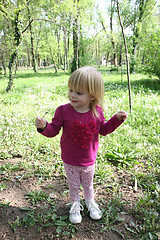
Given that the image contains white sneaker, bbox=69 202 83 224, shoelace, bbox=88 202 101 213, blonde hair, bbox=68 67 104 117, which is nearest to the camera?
blonde hair, bbox=68 67 104 117

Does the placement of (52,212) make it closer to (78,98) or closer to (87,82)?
(78,98)

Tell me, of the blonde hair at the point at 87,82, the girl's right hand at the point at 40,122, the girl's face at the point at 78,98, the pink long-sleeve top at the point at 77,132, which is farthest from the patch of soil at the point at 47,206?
the blonde hair at the point at 87,82

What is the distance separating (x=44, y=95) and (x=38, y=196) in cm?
555

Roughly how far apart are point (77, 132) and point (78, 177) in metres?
0.61

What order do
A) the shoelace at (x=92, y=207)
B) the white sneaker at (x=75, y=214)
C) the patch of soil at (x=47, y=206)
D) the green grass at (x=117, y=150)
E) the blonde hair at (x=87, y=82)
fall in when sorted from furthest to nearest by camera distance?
the green grass at (x=117, y=150) → the shoelace at (x=92, y=207) → the white sneaker at (x=75, y=214) → the patch of soil at (x=47, y=206) → the blonde hair at (x=87, y=82)

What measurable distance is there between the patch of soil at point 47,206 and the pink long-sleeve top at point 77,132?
82 cm

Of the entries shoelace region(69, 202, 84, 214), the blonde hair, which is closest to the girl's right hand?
the blonde hair

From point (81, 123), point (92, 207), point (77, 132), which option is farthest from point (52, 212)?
point (81, 123)

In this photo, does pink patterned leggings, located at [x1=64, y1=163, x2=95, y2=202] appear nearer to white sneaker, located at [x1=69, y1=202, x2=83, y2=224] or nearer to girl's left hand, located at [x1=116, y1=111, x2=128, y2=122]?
white sneaker, located at [x1=69, y1=202, x2=83, y2=224]

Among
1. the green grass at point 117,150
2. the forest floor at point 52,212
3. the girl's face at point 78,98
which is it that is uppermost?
the girl's face at point 78,98

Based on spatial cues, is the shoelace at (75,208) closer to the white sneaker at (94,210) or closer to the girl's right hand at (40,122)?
the white sneaker at (94,210)

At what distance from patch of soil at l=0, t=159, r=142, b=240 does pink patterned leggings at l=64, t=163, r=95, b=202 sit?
0.30 meters

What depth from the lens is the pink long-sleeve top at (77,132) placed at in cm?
184

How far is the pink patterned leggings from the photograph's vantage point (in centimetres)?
202
